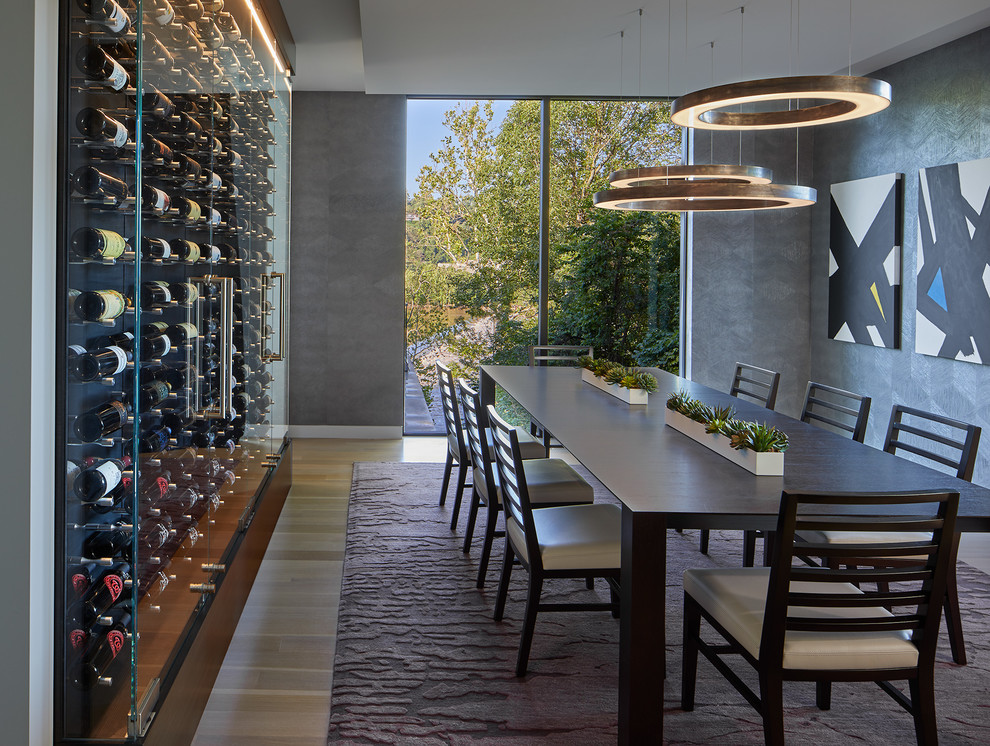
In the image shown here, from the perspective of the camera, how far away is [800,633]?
6.96ft

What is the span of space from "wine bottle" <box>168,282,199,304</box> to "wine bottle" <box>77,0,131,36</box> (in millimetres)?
735

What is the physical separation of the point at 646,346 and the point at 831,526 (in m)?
5.53

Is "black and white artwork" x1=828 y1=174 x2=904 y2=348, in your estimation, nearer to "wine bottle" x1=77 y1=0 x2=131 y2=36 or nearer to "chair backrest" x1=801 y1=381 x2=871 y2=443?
"chair backrest" x1=801 y1=381 x2=871 y2=443

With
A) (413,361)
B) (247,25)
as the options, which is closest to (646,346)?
(413,361)

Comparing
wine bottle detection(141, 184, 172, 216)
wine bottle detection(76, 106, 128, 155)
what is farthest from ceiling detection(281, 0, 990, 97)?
wine bottle detection(76, 106, 128, 155)

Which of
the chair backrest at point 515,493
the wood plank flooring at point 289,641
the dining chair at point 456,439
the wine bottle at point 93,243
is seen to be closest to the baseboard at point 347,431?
the wood plank flooring at point 289,641

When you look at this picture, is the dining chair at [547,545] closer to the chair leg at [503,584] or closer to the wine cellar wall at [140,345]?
the chair leg at [503,584]

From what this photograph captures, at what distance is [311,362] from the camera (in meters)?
7.29

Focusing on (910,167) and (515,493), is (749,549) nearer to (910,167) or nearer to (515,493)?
(515,493)

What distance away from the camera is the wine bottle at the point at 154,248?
2.19 meters

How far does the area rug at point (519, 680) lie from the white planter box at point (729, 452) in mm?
739

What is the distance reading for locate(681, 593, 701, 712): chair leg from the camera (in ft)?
8.28

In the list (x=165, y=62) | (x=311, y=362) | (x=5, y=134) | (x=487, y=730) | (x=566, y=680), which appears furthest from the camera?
(x=311, y=362)

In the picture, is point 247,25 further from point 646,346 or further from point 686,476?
point 646,346
